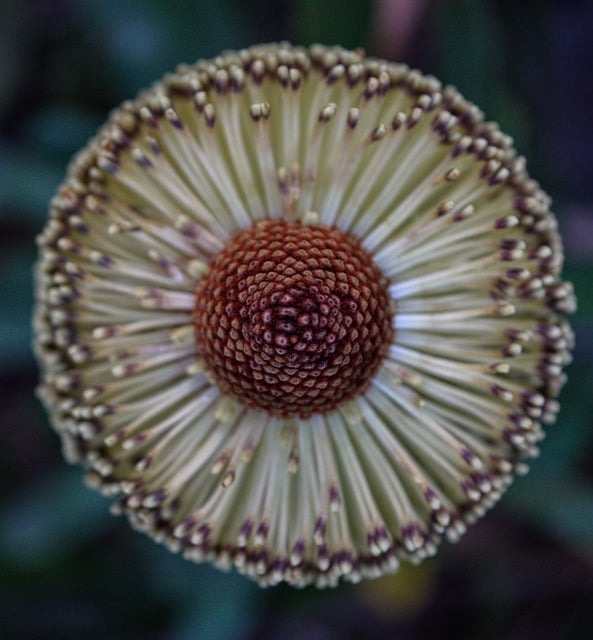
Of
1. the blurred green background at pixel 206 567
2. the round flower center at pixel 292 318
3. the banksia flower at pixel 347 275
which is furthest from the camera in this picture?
the blurred green background at pixel 206 567

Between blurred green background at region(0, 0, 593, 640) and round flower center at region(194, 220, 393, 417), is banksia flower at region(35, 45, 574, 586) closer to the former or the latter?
round flower center at region(194, 220, 393, 417)

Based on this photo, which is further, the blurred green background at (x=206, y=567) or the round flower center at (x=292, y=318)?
the blurred green background at (x=206, y=567)

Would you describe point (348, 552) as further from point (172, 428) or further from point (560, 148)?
point (560, 148)

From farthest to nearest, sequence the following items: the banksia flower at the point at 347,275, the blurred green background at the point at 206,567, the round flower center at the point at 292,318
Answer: the blurred green background at the point at 206,567 → the banksia flower at the point at 347,275 → the round flower center at the point at 292,318

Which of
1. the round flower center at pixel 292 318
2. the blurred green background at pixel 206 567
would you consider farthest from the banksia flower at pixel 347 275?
the blurred green background at pixel 206 567

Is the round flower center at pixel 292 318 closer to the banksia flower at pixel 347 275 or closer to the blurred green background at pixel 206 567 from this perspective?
the banksia flower at pixel 347 275

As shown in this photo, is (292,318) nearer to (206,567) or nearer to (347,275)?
(347,275)
